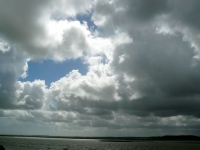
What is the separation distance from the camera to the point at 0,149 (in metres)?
60.1

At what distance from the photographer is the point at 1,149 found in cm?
6031

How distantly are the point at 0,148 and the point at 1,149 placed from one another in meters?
0.64

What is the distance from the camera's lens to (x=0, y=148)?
199 ft

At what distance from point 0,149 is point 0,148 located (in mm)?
694

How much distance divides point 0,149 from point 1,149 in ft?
0.97
